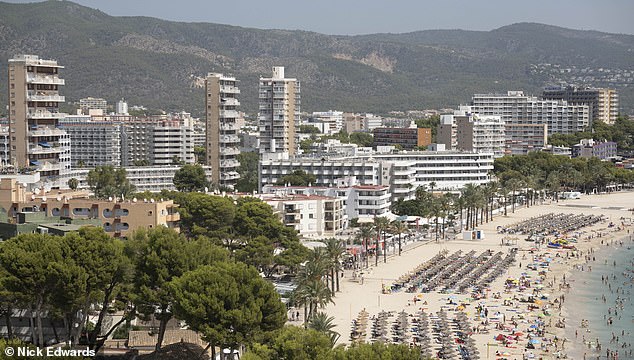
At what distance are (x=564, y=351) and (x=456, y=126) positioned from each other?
108 m

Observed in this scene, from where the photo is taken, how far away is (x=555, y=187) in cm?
12175

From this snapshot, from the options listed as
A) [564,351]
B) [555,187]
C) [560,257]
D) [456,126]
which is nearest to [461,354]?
[564,351]

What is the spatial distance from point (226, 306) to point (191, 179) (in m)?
67.8

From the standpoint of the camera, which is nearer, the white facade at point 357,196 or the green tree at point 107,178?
the white facade at point 357,196

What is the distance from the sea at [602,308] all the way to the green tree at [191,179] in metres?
40.3

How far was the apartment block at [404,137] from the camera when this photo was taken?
163 m

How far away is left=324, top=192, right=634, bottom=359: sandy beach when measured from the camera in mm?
51188

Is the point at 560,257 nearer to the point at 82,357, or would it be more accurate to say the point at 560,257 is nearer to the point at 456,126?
the point at 82,357

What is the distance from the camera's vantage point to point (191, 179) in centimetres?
10331

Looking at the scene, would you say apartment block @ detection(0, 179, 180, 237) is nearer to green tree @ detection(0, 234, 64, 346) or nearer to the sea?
green tree @ detection(0, 234, 64, 346)

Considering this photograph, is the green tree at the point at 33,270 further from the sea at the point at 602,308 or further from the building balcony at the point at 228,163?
the building balcony at the point at 228,163

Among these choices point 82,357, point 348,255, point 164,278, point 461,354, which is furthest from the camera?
point 348,255

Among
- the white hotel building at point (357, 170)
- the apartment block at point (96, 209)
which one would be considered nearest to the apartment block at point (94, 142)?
the white hotel building at point (357, 170)

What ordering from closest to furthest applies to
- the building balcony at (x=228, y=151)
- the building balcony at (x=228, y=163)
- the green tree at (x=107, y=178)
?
the green tree at (x=107, y=178) → the building balcony at (x=228, y=163) → the building balcony at (x=228, y=151)
